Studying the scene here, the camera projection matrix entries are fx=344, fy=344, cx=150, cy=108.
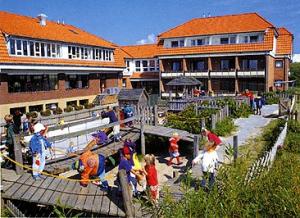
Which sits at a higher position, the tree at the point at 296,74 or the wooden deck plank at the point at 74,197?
the tree at the point at 296,74

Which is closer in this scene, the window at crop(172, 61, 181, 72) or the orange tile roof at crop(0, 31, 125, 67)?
the orange tile roof at crop(0, 31, 125, 67)

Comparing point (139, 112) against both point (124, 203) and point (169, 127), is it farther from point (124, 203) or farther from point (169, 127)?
point (124, 203)

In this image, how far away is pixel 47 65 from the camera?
30734 millimetres

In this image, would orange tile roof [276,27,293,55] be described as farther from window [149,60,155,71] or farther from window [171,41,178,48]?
window [149,60,155,71]

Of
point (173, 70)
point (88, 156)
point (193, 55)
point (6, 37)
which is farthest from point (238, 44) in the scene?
point (88, 156)

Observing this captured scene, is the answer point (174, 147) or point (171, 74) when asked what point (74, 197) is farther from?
point (171, 74)

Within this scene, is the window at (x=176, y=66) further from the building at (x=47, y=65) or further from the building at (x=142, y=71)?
the building at (x=47, y=65)

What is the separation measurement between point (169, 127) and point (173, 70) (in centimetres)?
2775

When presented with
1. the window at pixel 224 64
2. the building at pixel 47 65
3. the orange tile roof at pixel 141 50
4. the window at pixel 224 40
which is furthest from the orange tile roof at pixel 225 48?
the building at pixel 47 65

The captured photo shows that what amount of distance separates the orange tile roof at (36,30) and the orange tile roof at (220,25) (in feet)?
34.7

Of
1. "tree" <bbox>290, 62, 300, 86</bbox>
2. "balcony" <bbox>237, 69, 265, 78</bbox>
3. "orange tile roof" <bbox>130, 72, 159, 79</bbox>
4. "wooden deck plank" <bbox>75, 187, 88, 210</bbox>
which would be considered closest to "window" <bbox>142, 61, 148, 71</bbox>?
"orange tile roof" <bbox>130, 72, 159, 79</bbox>

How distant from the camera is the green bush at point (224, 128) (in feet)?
58.2

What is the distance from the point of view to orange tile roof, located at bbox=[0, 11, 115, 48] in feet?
95.8

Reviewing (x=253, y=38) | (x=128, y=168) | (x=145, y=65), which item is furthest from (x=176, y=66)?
(x=128, y=168)
